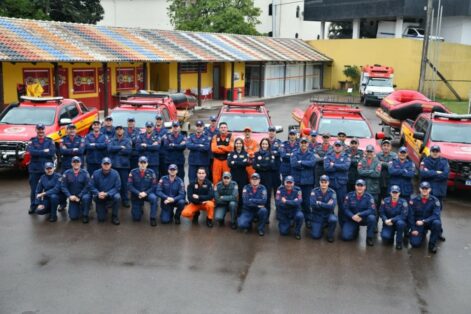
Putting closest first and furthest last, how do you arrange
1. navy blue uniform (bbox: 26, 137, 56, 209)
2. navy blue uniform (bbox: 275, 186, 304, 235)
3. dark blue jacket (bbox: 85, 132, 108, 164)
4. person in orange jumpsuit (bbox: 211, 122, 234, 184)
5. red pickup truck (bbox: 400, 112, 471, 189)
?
navy blue uniform (bbox: 275, 186, 304, 235), navy blue uniform (bbox: 26, 137, 56, 209), person in orange jumpsuit (bbox: 211, 122, 234, 184), dark blue jacket (bbox: 85, 132, 108, 164), red pickup truck (bbox: 400, 112, 471, 189)

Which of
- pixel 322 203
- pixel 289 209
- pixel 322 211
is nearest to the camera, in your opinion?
pixel 322 203

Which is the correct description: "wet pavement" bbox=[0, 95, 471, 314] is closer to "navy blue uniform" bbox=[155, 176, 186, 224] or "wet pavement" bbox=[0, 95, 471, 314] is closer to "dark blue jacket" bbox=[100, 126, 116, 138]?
"navy blue uniform" bbox=[155, 176, 186, 224]

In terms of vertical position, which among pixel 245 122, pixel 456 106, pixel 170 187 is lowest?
pixel 170 187

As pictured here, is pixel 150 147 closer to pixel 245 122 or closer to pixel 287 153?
pixel 287 153

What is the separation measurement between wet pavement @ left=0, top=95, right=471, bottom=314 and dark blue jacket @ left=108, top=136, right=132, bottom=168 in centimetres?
136

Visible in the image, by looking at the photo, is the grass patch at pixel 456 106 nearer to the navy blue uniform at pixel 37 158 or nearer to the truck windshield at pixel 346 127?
the truck windshield at pixel 346 127

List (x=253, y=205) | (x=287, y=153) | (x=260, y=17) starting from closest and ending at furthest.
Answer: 1. (x=253, y=205)
2. (x=287, y=153)
3. (x=260, y=17)

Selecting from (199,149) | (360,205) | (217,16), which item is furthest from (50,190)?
(217,16)

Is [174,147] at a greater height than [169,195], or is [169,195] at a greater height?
[174,147]

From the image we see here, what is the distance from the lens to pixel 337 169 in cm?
1053

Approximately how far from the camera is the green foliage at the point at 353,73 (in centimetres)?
4528

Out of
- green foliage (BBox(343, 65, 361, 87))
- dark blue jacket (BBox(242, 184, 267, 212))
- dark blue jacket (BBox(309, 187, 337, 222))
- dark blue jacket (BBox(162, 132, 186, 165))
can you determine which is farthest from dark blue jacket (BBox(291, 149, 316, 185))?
green foliage (BBox(343, 65, 361, 87))

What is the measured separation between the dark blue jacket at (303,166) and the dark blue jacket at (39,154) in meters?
5.15

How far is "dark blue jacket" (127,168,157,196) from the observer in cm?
1071
